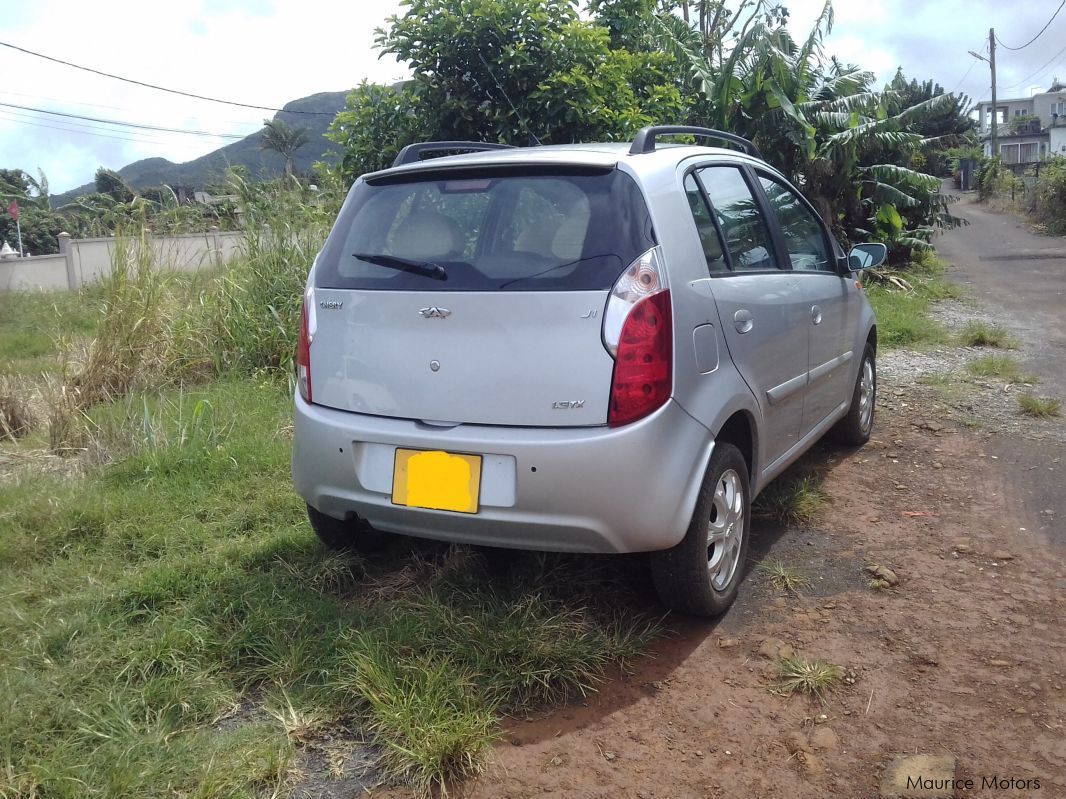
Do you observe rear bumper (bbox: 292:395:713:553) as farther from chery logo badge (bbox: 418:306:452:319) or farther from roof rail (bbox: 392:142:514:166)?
roof rail (bbox: 392:142:514:166)

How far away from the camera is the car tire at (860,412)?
17.5 feet

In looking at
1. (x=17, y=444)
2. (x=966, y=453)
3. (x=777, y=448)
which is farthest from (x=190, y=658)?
(x=966, y=453)

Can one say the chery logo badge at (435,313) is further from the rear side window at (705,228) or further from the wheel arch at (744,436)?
the wheel arch at (744,436)

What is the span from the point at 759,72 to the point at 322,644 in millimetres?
11200

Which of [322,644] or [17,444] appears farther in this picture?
[17,444]

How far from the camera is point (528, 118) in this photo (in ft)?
26.3

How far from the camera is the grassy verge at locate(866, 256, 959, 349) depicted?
8.98 metres

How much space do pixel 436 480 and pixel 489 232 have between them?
2.94 feet

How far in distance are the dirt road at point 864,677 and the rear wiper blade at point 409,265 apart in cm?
146

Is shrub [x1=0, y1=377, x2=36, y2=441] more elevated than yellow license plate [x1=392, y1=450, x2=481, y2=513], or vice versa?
yellow license plate [x1=392, y1=450, x2=481, y2=513]

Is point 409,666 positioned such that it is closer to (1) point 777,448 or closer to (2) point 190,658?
(2) point 190,658

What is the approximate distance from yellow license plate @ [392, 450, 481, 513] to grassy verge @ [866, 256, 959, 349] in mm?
6807

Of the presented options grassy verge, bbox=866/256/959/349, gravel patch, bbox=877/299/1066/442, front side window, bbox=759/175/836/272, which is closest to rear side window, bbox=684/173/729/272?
front side window, bbox=759/175/836/272

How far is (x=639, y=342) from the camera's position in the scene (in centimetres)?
284
